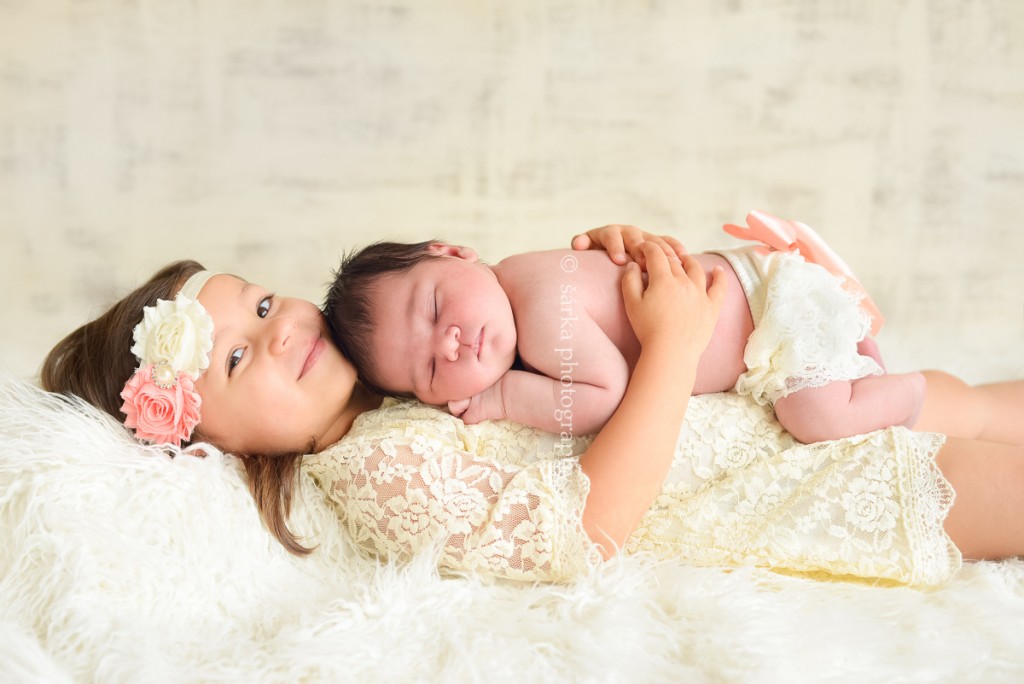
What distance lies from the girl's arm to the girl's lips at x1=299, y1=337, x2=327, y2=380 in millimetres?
565

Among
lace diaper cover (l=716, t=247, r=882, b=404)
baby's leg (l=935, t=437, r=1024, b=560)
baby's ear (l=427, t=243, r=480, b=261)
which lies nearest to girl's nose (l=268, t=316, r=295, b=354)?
baby's ear (l=427, t=243, r=480, b=261)

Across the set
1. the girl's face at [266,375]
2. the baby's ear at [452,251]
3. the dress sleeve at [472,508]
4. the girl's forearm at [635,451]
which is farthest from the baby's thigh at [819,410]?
the girl's face at [266,375]

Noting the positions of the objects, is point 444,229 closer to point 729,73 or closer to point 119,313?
point 729,73

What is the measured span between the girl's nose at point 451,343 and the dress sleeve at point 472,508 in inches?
6.4

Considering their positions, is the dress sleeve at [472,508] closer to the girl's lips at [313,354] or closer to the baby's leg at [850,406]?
the girl's lips at [313,354]

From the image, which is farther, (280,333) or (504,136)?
(504,136)

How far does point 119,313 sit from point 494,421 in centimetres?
79

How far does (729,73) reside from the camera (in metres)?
2.94

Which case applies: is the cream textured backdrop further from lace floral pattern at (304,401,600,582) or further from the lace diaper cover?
lace floral pattern at (304,401,600,582)

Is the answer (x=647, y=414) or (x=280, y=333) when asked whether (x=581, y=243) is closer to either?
(x=647, y=414)

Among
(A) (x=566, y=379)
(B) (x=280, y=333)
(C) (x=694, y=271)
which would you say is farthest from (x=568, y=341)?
(B) (x=280, y=333)

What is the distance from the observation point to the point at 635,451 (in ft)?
4.91

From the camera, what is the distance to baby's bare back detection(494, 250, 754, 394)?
1.63 metres

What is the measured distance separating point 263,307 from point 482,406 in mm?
488
